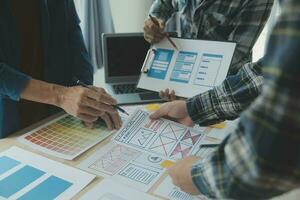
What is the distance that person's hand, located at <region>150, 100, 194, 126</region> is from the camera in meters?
1.16

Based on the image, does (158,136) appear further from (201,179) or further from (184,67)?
(201,179)

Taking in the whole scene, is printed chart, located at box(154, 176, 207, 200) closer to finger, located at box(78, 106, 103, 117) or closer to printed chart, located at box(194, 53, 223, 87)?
finger, located at box(78, 106, 103, 117)

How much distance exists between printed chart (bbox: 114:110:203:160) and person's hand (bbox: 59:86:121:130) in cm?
6

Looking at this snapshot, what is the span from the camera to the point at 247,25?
1.38 metres

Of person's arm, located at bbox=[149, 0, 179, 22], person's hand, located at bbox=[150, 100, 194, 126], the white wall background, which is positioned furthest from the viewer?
the white wall background

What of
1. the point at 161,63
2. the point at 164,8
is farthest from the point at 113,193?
the point at 164,8

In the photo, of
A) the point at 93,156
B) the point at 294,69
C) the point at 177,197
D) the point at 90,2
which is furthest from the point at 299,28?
the point at 90,2

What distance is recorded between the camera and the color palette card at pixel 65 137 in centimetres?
103

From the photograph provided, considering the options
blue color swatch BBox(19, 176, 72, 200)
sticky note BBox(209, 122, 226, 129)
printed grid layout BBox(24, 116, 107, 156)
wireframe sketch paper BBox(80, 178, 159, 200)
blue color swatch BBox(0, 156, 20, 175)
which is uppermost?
printed grid layout BBox(24, 116, 107, 156)

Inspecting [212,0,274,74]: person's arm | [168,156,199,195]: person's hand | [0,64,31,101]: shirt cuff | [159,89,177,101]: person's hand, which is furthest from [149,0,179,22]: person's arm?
[168,156,199,195]: person's hand

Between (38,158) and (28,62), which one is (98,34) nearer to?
(28,62)

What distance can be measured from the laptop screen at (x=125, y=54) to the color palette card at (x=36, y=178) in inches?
28.3

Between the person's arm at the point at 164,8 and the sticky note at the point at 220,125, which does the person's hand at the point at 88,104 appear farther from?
the person's arm at the point at 164,8

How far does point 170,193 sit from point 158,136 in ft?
0.89
